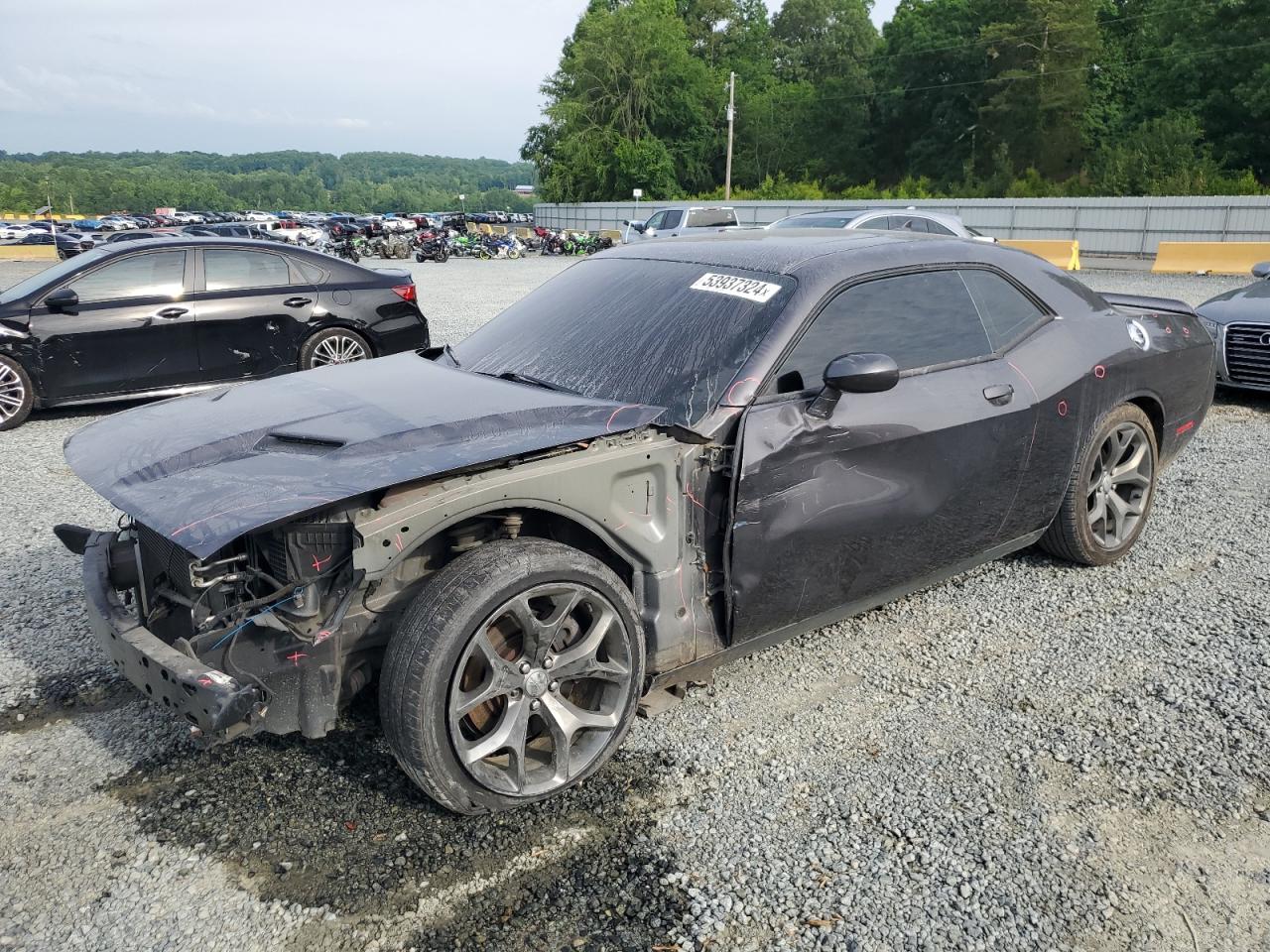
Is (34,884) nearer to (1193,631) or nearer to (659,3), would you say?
(1193,631)

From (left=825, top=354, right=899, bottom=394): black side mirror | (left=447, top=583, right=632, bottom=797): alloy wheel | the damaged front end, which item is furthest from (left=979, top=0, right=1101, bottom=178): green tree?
the damaged front end

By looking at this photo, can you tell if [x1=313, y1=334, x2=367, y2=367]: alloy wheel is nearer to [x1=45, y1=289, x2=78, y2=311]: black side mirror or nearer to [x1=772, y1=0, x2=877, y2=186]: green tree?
[x1=45, y1=289, x2=78, y2=311]: black side mirror

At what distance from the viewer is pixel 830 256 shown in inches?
141

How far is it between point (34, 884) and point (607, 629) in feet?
5.42

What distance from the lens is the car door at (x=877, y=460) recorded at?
3.15m

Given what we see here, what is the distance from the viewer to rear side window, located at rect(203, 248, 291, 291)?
27.6 feet

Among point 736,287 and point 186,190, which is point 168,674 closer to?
point 736,287

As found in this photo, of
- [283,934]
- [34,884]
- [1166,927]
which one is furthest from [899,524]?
[34,884]

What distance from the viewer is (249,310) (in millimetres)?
8484

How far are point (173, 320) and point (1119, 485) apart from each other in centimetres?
721

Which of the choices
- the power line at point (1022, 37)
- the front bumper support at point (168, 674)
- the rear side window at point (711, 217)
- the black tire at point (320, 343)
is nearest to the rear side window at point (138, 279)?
the black tire at point (320, 343)

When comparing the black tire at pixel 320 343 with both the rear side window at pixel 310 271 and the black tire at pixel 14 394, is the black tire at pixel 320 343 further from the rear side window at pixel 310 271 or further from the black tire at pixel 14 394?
the black tire at pixel 14 394

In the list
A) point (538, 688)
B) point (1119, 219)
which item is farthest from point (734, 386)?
point (1119, 219)

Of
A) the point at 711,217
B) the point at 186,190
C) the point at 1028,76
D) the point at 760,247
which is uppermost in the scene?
the point at 1028,76
